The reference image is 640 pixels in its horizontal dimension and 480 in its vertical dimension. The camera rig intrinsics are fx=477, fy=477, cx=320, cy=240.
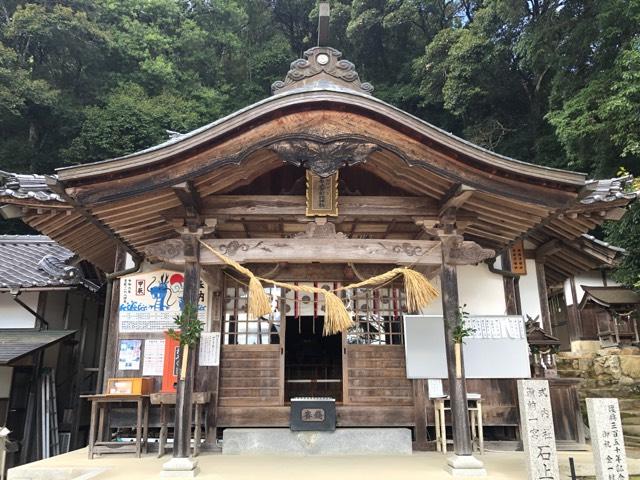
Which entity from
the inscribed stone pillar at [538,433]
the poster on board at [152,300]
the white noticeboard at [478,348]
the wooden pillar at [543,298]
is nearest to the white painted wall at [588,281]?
the wooden pillar at [543,298]

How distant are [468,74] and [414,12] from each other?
20.6 ft

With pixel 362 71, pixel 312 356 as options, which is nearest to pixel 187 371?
pixel 312 356

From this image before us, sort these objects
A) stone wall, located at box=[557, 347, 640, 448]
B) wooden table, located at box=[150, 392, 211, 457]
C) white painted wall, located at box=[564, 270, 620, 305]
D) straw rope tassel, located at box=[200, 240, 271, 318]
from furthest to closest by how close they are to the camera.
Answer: white painted wall, located at box=[564, 270, 620, 305] → stone wall, located at box=[557, 347, 640, 448] → wooden table, located at box=[150, 392, 211, 457] → straw rope tassel, located at box=[200, 240, 271, 318]

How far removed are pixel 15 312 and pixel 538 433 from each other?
1156 cm

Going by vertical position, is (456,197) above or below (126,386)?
above

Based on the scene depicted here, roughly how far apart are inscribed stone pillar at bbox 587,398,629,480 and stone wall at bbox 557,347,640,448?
30.5 ft

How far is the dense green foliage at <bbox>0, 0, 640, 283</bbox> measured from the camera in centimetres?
1681

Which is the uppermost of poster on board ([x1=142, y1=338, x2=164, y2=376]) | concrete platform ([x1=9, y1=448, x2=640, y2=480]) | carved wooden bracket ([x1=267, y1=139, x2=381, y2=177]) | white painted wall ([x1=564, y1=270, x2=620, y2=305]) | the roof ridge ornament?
the roof ridge ornament

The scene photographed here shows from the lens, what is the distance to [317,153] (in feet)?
20.3

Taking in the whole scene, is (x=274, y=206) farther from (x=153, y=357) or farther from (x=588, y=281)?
(x=588, y=281)

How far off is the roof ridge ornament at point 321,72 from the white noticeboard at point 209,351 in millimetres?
4405

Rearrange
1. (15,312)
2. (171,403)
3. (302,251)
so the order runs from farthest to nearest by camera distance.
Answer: (15,312), (171,403), (302,251)

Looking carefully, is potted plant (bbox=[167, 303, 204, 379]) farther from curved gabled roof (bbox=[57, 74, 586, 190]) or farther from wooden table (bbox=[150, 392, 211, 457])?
curved gabled roof (bbox=[57, 74, 586, 190])

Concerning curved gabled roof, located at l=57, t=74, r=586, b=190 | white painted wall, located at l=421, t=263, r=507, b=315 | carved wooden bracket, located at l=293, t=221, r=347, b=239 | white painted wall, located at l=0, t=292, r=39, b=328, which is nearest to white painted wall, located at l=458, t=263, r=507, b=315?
white painted wall, located at l=421, t=263, r=507, b=315
